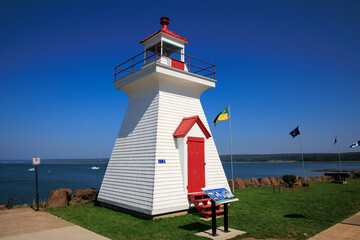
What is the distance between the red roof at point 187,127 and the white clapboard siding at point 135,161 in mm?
1103

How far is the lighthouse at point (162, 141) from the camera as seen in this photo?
10.2 metres

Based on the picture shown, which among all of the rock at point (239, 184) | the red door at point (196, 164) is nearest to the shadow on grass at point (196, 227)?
the red door at point (196, 164)

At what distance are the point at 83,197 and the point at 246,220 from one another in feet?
28.7

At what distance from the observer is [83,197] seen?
521 inches

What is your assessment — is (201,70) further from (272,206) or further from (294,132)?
(294,132)

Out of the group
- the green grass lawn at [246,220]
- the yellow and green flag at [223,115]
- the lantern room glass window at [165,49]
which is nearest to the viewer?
the green grass lawn at [246,220]

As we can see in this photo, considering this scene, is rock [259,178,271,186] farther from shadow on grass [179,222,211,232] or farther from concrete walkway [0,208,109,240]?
concrete walkway [0,208,109,240]

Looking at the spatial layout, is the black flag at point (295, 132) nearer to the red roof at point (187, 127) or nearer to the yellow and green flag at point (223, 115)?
the yellow and green flag at point (223, 115)

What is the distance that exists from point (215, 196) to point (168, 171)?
2.97 meters

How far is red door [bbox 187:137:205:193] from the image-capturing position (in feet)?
36.0

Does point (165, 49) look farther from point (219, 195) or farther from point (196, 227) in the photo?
point (196, 227)

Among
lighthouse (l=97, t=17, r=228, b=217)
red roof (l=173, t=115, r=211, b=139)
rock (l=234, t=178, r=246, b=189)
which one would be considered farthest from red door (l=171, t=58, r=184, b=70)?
rock (l=234, t=178, r=246, b=189)

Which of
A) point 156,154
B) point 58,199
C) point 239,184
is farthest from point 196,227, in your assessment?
point 239,184

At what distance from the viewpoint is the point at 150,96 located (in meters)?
11.9
